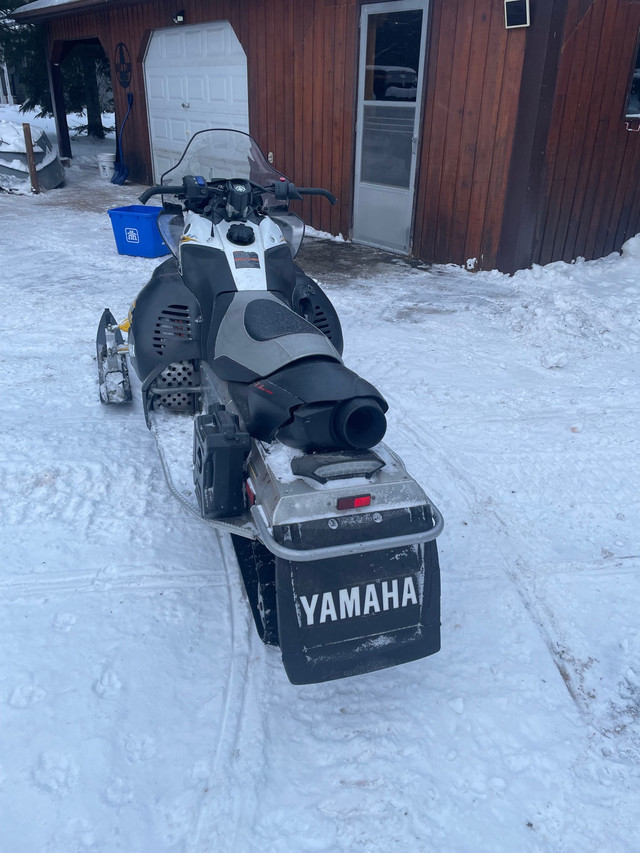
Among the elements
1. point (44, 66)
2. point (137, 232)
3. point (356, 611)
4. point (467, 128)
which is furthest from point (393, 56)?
point (44, 66)

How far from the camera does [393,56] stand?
20.3 feet

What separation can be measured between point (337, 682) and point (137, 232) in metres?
5.23

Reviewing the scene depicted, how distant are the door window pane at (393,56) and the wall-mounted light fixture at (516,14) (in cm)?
102

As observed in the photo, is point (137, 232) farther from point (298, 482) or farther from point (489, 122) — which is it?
point (298, 482)

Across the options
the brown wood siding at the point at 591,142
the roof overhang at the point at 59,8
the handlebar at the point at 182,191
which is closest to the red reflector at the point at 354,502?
the handlebar at the point at 182,191

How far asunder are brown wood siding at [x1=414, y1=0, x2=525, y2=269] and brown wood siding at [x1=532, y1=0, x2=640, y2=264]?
0.41m

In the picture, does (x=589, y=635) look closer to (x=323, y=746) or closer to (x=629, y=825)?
(x=629, y=825)

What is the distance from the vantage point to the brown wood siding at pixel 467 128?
533 cm

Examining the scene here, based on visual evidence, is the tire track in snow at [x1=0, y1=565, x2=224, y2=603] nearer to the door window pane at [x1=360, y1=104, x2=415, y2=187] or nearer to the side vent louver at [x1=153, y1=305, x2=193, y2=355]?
the side vent louver at [x1=153, y1=305, x2=193, y2=355]

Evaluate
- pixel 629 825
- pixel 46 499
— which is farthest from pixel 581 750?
pixel 46 499

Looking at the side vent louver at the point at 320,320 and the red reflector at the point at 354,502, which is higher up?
the red reflector at the point at 354,502

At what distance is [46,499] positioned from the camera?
2.63 metres

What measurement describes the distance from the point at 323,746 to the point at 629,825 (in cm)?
77

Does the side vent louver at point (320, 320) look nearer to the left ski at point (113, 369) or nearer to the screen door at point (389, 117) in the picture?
the left ski at point (113, 369)
